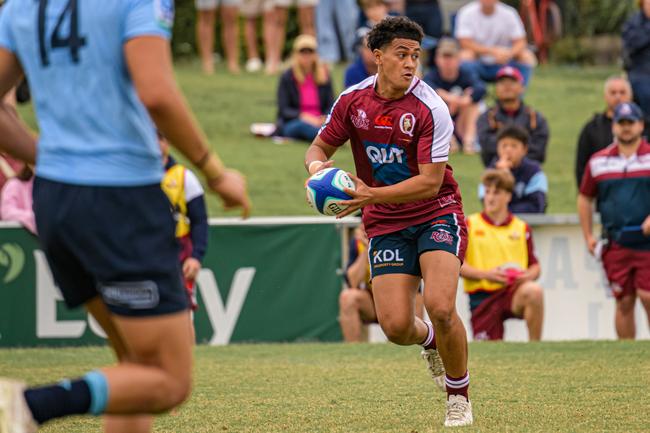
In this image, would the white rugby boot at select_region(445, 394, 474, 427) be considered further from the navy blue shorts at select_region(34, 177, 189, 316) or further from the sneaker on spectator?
the sneaker on spectator

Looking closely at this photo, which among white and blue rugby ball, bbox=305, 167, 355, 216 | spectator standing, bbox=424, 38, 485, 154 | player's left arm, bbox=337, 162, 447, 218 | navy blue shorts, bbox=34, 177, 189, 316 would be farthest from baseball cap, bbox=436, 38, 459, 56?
navy blue shorts, bbox=34, 177, 189, 316

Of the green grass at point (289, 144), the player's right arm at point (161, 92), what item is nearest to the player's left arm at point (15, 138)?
the player's right arm at point (161, 92)

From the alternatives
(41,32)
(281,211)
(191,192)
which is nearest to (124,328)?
(41,32)

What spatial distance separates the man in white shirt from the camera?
1619cm

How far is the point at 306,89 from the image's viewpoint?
1587 centimetres

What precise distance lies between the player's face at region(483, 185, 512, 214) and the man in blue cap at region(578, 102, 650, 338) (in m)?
0.83

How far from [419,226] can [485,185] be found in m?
4.67

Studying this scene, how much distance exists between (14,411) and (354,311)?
739cm

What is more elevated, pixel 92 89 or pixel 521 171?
pixel 92 89

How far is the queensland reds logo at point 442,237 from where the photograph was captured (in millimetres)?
6777

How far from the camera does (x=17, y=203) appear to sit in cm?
1166

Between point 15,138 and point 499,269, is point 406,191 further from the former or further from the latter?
point 499,269

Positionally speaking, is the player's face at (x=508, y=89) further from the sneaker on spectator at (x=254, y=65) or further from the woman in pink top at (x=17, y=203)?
the sneaker on spectator at (x=254, y=65)

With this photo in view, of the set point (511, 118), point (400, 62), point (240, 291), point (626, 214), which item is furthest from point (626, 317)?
point (400, 62)
